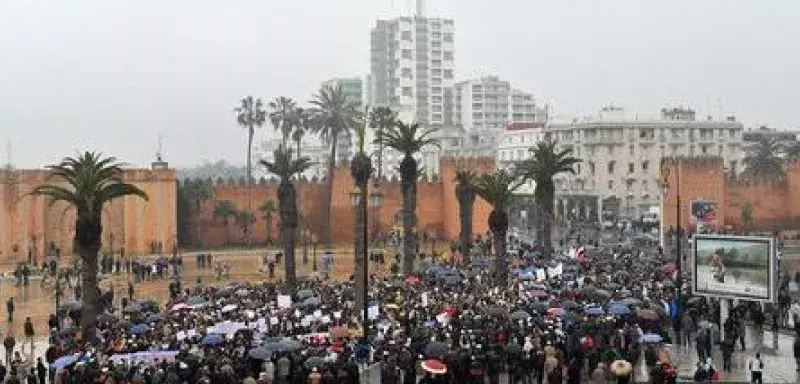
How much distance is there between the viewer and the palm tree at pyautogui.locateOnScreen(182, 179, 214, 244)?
68.9 meters

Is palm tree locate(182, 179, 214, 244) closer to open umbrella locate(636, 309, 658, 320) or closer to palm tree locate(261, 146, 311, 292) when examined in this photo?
palm tree locate(261, 146, 311, 292)

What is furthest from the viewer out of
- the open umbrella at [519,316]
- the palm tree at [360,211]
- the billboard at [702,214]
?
the billboard at [702,214]

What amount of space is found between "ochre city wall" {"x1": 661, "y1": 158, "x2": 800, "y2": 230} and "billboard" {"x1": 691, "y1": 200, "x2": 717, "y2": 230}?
4.63m

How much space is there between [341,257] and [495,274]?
25.6 meters

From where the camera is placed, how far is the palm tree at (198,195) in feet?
226

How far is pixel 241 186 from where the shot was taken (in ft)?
233

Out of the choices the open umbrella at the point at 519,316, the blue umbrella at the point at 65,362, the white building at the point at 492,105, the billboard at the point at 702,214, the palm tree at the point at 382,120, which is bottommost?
the blue umbrella at the point at 65,362

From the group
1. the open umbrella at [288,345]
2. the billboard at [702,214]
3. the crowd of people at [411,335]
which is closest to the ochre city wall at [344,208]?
the billboard at [702,214]

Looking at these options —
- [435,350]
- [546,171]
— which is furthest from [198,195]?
[435,350]

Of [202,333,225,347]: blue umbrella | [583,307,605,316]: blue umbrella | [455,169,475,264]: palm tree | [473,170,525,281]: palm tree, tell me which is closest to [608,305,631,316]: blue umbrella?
[583,307,605,316]: blue umbrella

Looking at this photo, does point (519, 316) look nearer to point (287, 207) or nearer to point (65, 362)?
point (65, 362)

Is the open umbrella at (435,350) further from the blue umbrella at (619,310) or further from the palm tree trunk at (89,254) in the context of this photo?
the palm tree trunk at (89,254)

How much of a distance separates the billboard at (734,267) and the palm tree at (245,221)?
1818 inches

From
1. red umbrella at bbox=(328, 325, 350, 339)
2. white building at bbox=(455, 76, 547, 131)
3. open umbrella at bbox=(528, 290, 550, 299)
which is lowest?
red umbrella at bbox=(328, 325, 350, 339)
